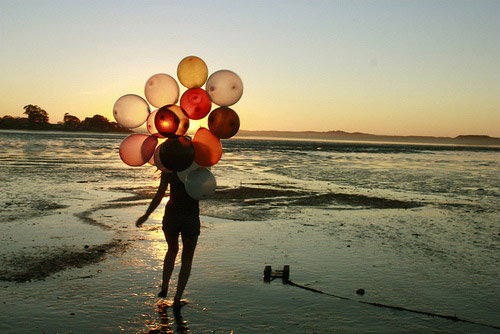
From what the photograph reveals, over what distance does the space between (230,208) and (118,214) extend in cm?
286

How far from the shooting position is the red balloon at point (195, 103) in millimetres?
5254

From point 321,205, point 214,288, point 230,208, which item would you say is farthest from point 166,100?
point 321,205

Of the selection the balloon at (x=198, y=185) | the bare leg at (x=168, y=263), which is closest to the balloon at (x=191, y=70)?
the balloon at (x=198, y=185)

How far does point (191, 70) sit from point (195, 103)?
0.43 meters

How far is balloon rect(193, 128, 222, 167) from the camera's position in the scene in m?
5.13

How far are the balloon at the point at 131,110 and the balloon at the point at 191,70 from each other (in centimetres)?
56

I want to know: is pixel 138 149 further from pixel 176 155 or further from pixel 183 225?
pixel 183 225

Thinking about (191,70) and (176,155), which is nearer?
(176,155)

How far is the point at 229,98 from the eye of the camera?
5422 millimetres

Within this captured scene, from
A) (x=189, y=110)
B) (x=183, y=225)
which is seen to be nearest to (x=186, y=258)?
(x=183, y=225)

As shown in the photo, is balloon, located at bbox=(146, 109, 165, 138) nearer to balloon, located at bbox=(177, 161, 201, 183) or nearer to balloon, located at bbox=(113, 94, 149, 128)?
balloon, located at bbox=(113, 94, 149, 128)

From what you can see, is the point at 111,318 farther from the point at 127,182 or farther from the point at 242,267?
the point at 127,182

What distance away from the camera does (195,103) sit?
525 cm

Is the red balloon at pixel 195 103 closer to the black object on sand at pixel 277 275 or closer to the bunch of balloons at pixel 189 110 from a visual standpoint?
the bunch of balloons at pixel 189 110
